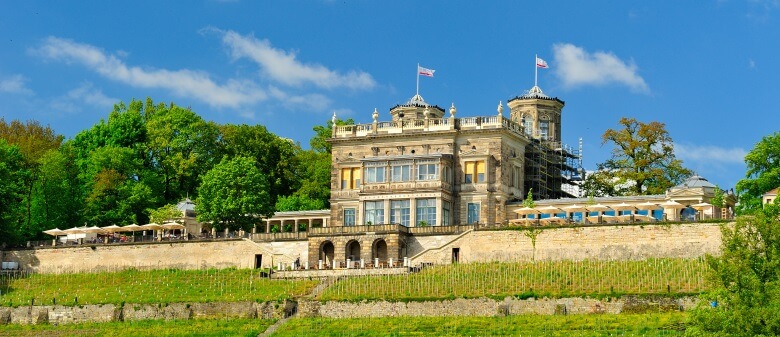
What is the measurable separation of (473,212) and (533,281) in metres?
12.6

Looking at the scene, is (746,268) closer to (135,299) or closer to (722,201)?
(722,201)

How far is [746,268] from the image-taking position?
48.3 m

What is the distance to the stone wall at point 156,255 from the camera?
260 ft

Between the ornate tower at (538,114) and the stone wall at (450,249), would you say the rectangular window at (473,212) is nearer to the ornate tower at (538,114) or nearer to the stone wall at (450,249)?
the stone wall at (450,249)

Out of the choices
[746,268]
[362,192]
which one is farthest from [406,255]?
[746,268]

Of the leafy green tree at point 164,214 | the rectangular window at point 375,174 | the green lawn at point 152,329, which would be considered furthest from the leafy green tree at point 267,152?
the green lawn at point 152,329

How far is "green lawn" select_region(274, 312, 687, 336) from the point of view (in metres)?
59.8

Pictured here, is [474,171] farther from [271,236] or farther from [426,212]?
[271,236]

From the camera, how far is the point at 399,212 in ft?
264

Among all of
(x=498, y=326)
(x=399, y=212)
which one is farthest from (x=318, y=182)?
(x=498, y=326)

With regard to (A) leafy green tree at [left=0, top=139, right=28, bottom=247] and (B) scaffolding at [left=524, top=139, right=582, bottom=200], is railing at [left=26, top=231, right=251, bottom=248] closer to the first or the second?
(A) leafy green tree at [left=0, top=139, right=28, bottom=247]

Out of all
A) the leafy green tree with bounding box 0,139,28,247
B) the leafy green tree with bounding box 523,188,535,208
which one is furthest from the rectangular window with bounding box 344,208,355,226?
the leafy green tree with bounding box 0,139,28,247

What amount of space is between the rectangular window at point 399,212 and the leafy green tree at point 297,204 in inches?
411

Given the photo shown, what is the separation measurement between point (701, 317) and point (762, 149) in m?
25.2
